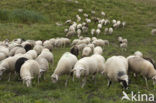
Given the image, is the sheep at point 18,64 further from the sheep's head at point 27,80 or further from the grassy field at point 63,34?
the sheep's head at point 27,80

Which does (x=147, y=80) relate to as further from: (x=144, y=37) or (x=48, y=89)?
(x=144, y=37)

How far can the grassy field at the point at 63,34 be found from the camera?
256 inches

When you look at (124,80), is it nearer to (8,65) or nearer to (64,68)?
(64,68)

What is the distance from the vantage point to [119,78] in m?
6.91

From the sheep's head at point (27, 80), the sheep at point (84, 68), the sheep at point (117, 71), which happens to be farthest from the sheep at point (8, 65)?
the sheep at point (117, 71)

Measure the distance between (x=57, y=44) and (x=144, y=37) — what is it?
342 inches

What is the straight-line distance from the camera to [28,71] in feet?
24.1

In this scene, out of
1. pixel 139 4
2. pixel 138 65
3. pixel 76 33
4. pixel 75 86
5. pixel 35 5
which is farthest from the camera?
pixel 139 4

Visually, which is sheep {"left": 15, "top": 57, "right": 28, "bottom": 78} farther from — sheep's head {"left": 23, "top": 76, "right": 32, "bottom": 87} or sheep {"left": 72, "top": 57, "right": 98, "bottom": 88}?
sheep {"left": 72, "top": 57, "right": 98, "bottom": 88}

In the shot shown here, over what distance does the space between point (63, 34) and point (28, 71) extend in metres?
12.1

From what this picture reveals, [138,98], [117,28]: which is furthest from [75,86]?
[117,28]

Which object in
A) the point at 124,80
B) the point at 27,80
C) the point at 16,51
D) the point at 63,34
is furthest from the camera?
the point at 63,34

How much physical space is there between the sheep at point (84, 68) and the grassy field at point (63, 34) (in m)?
0.47

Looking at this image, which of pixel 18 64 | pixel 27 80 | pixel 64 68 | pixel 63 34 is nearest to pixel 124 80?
pixel 64 68
